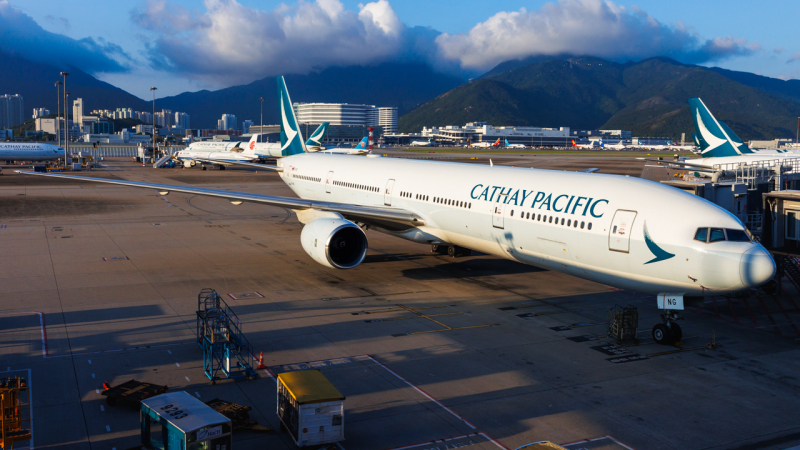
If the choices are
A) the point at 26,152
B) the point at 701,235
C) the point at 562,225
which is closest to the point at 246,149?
the point at 26,152

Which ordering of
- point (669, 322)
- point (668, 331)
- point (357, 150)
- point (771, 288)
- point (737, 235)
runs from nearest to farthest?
point (737, 235), point (668, 331), point (669, 322), point (771, 288), point (357, 150)

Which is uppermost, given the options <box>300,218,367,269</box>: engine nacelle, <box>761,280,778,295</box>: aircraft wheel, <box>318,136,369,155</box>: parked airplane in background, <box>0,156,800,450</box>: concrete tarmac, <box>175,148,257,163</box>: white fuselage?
<box>318,136,369,155</box>: parked airplane in background

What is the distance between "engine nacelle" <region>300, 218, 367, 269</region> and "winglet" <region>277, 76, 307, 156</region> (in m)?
17.3

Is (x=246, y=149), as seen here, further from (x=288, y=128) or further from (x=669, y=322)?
(x=669, y=322)

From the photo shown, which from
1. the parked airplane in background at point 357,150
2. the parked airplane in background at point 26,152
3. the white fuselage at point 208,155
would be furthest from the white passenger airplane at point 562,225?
the parked airplane in background at point 26,152

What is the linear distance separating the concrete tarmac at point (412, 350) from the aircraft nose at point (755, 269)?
2349 millimetres

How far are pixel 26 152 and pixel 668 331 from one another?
102506 millimetres

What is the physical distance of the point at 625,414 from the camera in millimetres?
12211

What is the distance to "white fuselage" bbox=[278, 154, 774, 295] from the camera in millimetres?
15289

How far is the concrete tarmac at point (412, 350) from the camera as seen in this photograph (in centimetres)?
1152

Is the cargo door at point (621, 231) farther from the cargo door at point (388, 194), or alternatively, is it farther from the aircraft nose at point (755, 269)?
the cargo door at point (388, 194)

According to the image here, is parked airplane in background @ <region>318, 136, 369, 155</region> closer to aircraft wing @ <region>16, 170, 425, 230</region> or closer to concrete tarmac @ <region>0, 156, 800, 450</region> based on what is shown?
concrete tarmac @ <region>0, 156, 800, 450</region>

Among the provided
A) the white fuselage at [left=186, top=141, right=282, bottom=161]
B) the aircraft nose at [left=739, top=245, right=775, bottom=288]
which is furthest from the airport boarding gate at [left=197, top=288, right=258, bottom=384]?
the white fuselage at [left=186, top=141, right=282, bottom=161]

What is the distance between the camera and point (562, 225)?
59.8 feet
